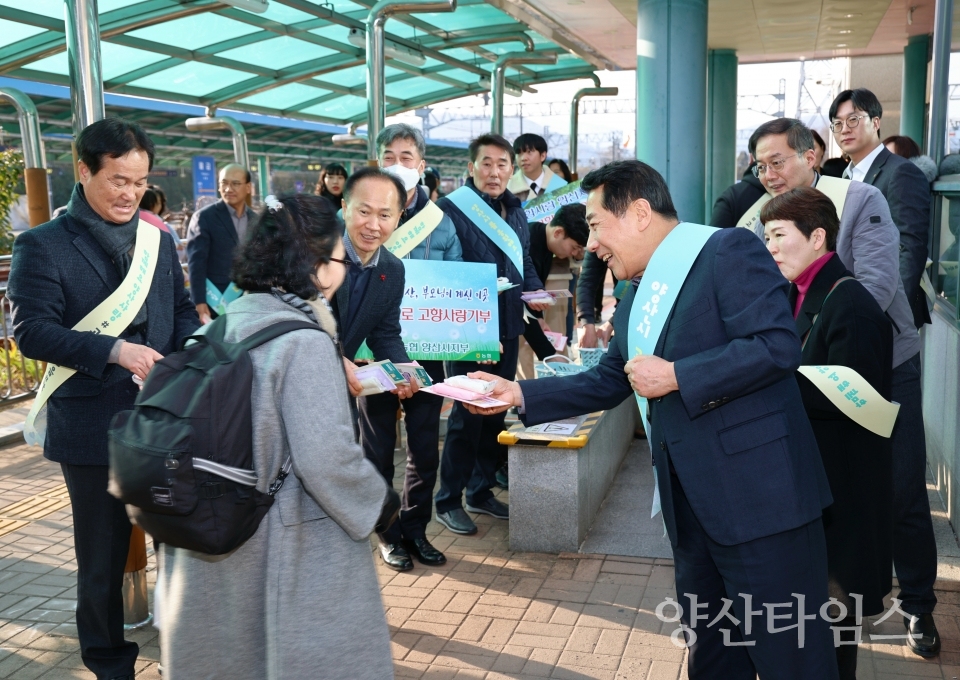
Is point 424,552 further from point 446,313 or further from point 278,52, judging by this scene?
point 278,52

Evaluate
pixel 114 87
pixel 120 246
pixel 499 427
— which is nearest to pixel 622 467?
pixel 499 427

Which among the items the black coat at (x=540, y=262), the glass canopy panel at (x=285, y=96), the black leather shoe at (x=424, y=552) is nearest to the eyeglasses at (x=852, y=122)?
the black coat at (x=540, y=262)

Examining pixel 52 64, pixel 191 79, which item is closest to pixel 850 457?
pixel 52 64

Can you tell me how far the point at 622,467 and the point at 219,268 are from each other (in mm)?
3697

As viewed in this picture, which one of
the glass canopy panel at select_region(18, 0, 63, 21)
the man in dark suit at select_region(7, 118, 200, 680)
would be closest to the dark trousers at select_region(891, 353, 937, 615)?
the man in dark suit at select_region(7, 118, 200, 680)

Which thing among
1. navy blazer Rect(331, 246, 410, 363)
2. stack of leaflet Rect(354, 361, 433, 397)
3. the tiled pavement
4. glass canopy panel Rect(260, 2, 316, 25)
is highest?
glass canopy panel Rect(260, 2, 316, 25)

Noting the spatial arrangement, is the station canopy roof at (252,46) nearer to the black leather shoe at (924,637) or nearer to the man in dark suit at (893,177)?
the man in dark suit at (893,177)

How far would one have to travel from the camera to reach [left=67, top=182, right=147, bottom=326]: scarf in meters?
3.38

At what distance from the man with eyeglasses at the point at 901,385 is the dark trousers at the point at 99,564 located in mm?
3105

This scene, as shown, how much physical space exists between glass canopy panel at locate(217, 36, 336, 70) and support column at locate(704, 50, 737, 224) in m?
5.67

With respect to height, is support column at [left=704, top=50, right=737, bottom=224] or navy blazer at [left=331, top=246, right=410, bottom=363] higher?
support column at [left=704, top=50, right=737, bottom=224]

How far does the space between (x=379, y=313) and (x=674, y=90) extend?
13.5 feet

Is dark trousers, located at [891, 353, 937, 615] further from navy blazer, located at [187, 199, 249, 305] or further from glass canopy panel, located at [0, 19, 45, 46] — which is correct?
glass canopy panel, located at [0, 19, 45, 46]

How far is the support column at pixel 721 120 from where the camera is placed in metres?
13.6
